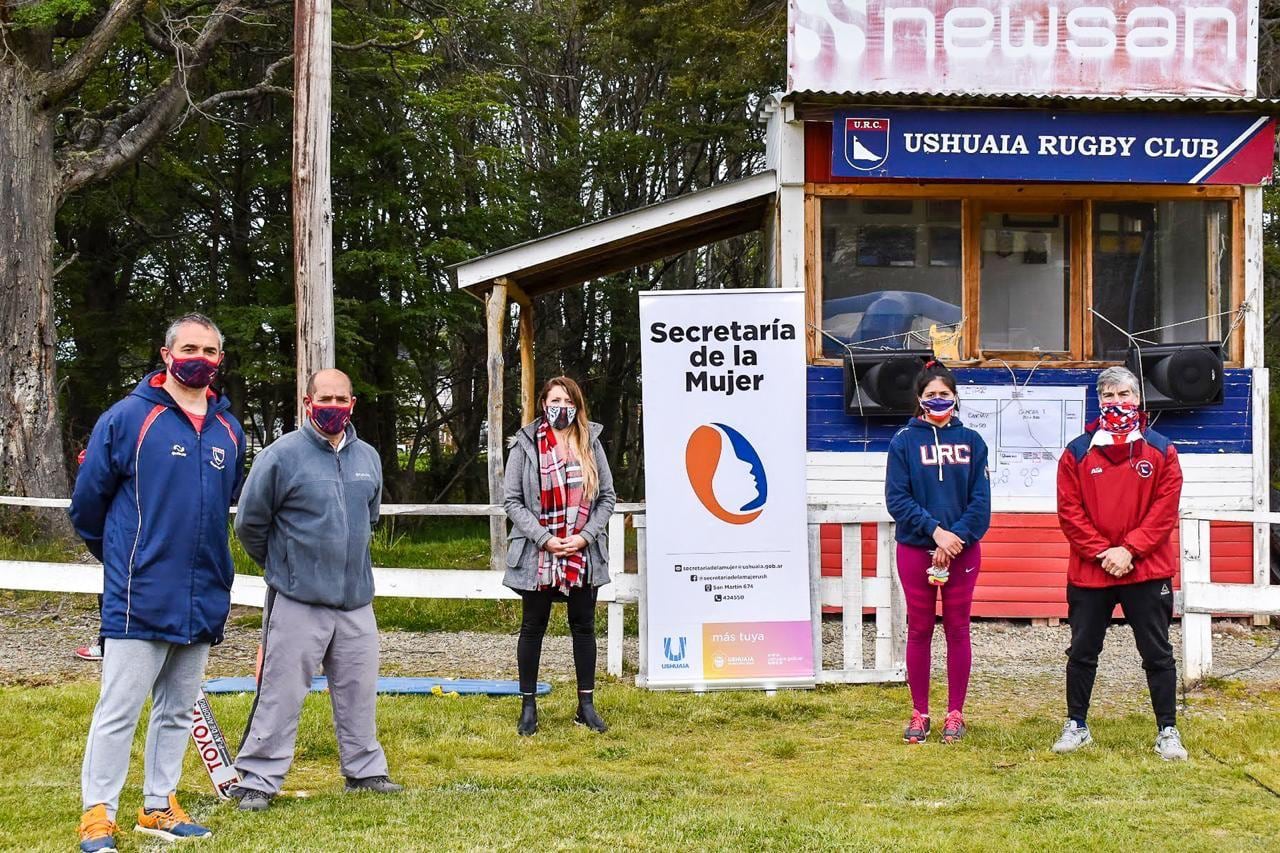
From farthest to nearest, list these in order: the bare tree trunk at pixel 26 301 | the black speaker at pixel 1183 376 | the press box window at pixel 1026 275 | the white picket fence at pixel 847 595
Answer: the bare tree trunk at pixel 26 301, the press box window at pixel 1026 275, the black speaker at pixel 1183 376, the white picket fence at pixel 847 595

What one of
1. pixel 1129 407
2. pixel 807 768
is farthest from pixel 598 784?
pixel 1129 407

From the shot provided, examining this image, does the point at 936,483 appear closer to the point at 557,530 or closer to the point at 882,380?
the point at 557,530

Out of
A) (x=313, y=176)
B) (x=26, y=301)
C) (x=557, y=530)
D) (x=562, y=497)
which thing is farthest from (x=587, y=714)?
(x=26, y=301)

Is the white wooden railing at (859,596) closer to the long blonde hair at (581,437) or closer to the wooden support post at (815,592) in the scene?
the wooden support post at (815,592)

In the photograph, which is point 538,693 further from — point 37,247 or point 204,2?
point 204,2

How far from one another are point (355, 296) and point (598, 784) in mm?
17008

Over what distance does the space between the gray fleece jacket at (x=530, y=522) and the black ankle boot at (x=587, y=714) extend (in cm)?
60

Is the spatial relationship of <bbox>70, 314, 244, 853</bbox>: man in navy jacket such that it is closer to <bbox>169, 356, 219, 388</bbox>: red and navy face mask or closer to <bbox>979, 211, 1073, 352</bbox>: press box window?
<bbox>169, 356, 219, 388</bbox>: red and navy face mask

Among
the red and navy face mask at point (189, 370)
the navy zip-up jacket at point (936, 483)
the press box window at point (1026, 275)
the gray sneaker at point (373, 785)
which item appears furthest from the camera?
the press box window at point (1026, 275)

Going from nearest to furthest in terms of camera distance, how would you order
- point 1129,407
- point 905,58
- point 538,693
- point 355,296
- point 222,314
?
point 1129,407
point 538,693
point 905,58
point 222,314
point 355,296

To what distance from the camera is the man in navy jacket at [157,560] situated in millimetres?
4594

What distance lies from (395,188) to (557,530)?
51.1ft

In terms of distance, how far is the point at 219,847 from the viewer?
4.62 meters

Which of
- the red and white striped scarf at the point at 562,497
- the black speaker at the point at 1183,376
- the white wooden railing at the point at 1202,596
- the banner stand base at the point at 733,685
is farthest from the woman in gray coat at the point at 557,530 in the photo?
the black speaker at the point at 1183,376
